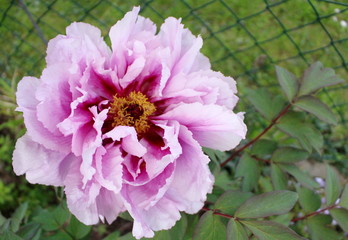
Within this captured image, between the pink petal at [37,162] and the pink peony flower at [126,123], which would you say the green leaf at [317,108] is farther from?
the pink petal at [37,162]

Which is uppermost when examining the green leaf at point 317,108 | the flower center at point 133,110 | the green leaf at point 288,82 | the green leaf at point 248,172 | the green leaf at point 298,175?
the green leaf at point 317,108

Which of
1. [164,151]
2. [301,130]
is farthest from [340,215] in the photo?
[164,151]

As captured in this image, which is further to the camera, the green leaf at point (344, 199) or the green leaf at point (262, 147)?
the green leaf at point (262, 147)

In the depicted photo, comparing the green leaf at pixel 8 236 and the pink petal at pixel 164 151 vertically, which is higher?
the pink petal at pixel 164 151

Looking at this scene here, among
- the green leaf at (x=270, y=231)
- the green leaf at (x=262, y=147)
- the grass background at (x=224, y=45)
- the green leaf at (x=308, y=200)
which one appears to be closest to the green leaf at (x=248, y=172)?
the green leaf at (x=262, y=147)

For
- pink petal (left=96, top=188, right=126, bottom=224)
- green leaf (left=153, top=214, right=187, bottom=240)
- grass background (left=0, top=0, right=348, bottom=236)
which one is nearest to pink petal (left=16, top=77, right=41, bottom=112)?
pink petal (left=96, top=188, right=126, bottom=224)

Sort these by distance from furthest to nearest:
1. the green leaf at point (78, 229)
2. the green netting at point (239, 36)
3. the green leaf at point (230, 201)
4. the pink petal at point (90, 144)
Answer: the green netting at point (239, 36)
the green leaf at point (78, 229)
the green leaf at point (230, 201)
the pink petal at point (90, 144)

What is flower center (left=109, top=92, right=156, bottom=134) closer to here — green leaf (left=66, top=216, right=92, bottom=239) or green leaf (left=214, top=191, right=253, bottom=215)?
green leaf (left=214, top=191, right=253, bottom=215)
